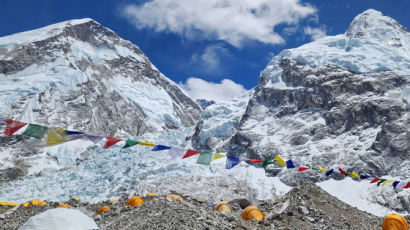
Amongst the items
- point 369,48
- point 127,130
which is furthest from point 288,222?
point 127,130

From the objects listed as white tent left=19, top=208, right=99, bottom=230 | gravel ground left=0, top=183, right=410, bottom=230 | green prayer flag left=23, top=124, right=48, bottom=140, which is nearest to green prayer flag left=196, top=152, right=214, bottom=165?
gravel ground left=0, top=183, right=410, bottom=230

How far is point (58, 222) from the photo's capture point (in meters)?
13.1

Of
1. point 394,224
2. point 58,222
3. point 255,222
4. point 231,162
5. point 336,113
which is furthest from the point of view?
point 336,113

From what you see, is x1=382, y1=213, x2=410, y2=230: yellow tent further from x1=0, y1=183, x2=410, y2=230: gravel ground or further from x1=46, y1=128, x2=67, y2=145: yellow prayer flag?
x1=46, y1=128, x2=67, y2=145: yellow prayer flag

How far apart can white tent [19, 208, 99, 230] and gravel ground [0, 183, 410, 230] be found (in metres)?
0.98

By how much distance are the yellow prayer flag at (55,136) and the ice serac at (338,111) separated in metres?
56.6

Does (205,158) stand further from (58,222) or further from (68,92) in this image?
(68,92)

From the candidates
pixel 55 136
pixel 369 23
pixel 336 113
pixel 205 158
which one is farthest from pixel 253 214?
pixel 369 23

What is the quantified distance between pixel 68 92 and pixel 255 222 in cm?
14604

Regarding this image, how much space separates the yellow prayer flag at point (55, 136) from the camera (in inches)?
647

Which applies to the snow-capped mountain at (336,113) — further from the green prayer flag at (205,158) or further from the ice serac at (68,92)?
the green prayer flag at (205,158)

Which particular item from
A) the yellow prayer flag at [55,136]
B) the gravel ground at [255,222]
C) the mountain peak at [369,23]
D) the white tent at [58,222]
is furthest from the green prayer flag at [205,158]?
the mountain peak at [369,23]

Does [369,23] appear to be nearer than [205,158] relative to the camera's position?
No

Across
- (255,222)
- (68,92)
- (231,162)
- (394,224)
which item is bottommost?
(255,222)
